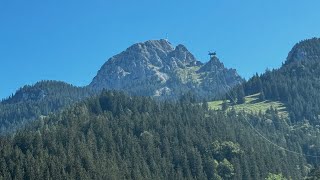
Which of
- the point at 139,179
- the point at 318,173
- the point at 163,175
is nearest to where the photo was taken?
the point at 318,173

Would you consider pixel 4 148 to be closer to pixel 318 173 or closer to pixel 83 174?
pixel 83 174

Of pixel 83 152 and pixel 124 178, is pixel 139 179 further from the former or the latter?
pixel 83 152

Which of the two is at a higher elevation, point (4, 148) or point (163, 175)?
point (4, 148)

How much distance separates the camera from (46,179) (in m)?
170

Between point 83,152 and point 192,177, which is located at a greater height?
point 83,152

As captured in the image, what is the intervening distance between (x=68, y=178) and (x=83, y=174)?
5189mm

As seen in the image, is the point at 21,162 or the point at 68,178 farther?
the point at 21,162

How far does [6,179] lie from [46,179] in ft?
46.0

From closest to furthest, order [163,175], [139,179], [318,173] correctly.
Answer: [318,173] → [139,179] → [163,175]

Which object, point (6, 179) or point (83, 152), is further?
point (83, 152)

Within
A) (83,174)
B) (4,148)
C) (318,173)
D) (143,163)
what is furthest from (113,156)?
(318,173)

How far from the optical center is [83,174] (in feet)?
568

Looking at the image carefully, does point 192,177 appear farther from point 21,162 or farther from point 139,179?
point 21,162

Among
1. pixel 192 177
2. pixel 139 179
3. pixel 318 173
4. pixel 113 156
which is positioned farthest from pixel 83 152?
pixel 318 173
